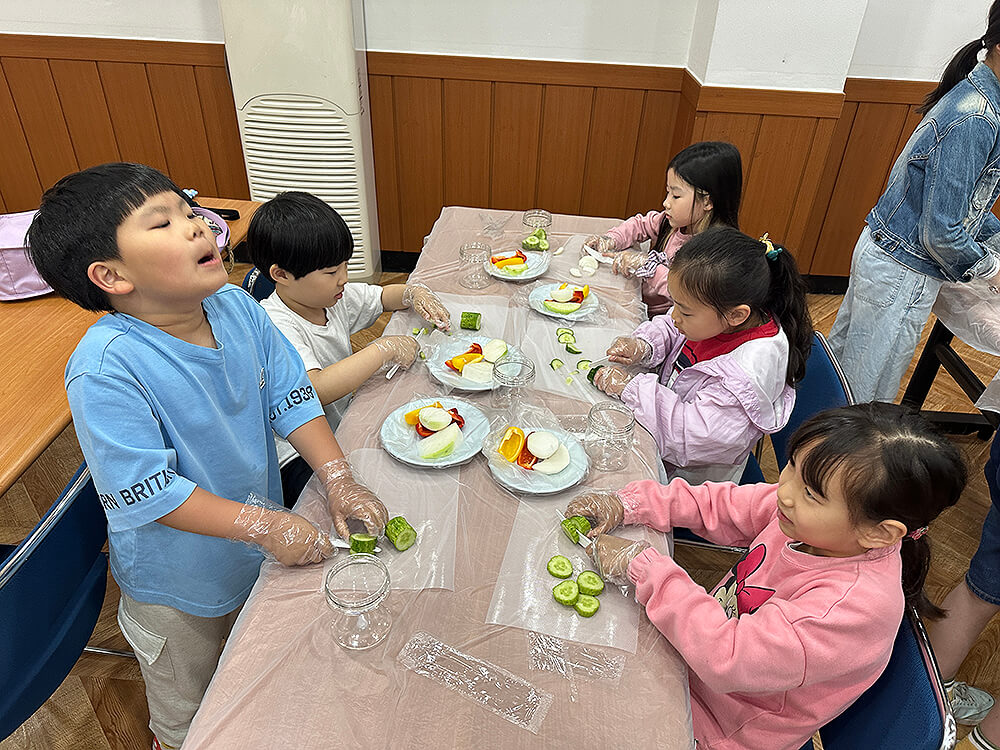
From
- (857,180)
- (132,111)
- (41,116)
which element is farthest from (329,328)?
(857,180)

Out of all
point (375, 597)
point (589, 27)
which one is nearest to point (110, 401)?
point (375, 597)

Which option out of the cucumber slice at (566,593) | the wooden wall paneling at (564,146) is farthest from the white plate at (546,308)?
the wooden wall paneling at (564,146)

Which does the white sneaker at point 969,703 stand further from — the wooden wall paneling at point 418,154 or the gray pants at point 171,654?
the wooden wall paneling at point 418,154

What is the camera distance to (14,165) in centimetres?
375

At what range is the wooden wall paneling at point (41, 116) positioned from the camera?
3461mm

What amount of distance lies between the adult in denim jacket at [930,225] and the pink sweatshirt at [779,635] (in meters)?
1.39

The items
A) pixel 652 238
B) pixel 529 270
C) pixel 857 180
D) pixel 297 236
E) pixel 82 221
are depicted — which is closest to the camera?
pixel 82 221

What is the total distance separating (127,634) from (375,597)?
29.1 inches

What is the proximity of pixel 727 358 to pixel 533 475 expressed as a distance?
565mm

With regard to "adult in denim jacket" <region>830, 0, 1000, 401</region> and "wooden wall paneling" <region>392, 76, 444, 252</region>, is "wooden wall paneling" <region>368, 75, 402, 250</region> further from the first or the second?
"adult in denim jacket" <region>830, 0, 1000, 401</region>

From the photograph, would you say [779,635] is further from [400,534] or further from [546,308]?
[546,308]

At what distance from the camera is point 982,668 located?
1921mm

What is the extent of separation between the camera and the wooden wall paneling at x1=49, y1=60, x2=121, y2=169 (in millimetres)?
3453

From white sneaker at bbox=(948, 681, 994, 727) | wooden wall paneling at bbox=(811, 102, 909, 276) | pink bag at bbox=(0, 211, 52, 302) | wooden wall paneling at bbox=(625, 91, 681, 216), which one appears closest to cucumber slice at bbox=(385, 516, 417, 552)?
pink bag at bbox=(0, 211, 52, 302)
